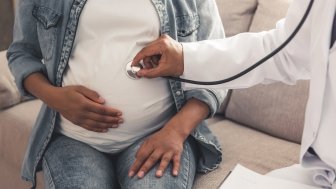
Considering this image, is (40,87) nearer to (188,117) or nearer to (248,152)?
(188,117)

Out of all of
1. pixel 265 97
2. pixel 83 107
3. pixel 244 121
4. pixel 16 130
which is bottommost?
pixel 16 130

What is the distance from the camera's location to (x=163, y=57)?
3.20ft

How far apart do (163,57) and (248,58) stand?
0.18 metres

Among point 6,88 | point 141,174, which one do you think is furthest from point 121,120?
point 6,88

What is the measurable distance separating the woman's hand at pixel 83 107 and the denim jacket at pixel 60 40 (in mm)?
60

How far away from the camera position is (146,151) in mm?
995

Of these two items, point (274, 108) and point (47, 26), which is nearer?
point (47, 26)

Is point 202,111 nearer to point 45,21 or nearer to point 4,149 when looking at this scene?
point 45,21

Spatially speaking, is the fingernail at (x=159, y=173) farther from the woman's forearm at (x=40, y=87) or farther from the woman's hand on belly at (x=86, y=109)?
the woman's forearm at (x=40, y=87)

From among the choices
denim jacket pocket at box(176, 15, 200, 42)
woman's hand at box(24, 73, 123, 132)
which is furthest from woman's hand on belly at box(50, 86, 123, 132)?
denim jacket pocket at box(176, 15, 200, 42)

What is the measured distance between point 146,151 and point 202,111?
18 centimetres

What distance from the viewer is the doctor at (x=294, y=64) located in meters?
0.81

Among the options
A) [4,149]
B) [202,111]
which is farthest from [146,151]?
[4,149]

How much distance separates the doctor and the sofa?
236mm
